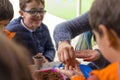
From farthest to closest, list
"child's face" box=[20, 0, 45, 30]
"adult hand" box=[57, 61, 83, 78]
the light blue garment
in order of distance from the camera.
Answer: "child's face" box=[20, 0, 45, 30] < the light blue garment < "adult hand" box=[57, 61, 83, 78]

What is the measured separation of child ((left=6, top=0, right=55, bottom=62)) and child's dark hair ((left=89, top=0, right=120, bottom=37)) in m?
1.06

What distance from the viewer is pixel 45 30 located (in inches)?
83.1

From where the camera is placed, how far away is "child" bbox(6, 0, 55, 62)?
1945 mm

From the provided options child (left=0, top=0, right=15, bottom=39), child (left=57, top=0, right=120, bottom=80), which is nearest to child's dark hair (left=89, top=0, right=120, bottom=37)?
child (left=57, top=0, right=120, bottom=80)

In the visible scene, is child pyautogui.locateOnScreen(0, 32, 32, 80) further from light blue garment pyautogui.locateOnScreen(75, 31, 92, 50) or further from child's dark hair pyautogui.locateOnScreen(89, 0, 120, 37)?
light blue garment pyautogui.locateOnScreen(75, 31, 92, 50)

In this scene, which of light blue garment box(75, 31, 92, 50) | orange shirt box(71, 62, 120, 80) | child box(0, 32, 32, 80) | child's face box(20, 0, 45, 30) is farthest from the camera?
child's face box(20, 0, 45, 30)

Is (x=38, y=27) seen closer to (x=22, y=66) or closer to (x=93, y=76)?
(x=93, y=76)

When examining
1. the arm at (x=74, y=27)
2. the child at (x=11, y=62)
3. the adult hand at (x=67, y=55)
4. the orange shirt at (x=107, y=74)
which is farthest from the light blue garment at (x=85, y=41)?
the child at (x=11, y=62)

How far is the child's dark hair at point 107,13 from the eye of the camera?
86 cm

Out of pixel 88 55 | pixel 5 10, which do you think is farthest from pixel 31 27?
pixel 88 55

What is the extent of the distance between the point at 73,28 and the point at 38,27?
0.58 meters

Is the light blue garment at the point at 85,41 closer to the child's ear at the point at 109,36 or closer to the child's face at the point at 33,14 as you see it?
the child's face at the point at 33,14

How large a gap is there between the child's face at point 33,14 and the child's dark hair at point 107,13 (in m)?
1.06

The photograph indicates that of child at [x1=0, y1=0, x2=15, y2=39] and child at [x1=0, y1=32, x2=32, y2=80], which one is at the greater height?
child at [x1=0, y1=32, x2=32, y2=80]
